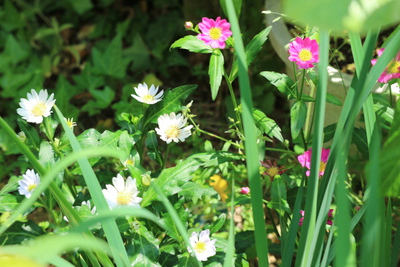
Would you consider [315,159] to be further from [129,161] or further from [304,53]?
[129,161]

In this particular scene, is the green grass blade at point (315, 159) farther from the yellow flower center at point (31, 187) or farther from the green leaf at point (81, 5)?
the green leaf at point (81, 5)

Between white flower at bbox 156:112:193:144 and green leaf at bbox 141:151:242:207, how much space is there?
0.20 ft

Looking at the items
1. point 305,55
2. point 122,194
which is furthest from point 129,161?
point 305,55

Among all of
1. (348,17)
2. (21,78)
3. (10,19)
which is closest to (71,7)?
(10,19)

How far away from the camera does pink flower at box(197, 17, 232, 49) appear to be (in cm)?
124

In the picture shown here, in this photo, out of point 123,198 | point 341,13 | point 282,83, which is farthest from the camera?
point 282,83

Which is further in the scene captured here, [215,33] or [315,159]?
[215,33]

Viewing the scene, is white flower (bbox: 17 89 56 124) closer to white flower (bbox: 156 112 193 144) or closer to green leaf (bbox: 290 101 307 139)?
white flower (bbox: 156 112 193 144)

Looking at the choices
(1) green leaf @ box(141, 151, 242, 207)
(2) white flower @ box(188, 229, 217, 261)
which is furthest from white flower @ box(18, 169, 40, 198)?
(2) white flower @ box(188, 229, 217, 261)

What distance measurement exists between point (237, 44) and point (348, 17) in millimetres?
376

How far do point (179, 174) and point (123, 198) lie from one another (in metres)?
0.14

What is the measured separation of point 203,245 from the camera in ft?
3.89

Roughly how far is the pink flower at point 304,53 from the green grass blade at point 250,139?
291 mm

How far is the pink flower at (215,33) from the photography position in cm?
124
